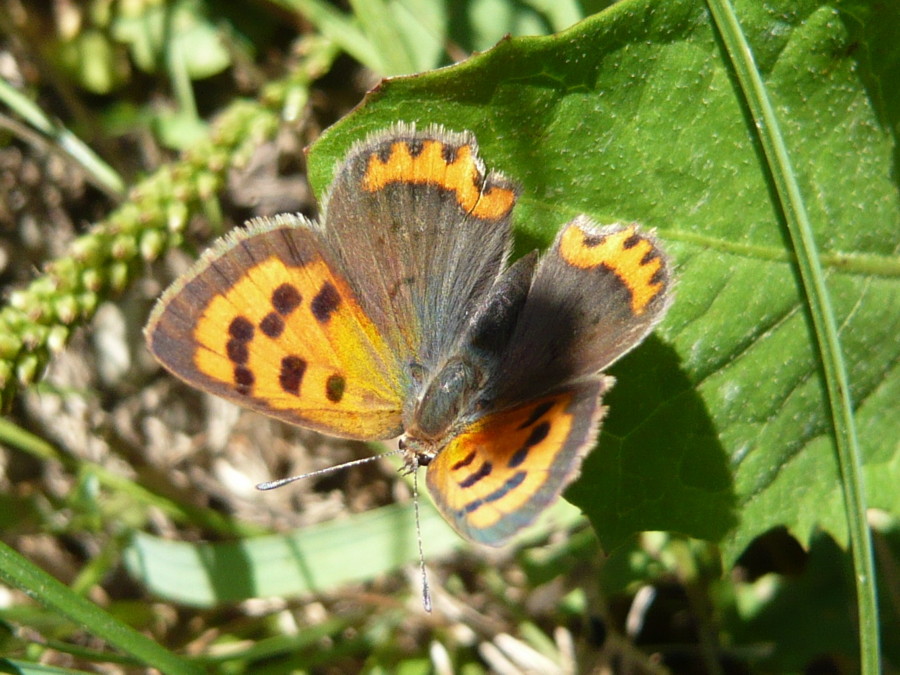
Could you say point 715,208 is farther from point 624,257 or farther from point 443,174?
point 443,174

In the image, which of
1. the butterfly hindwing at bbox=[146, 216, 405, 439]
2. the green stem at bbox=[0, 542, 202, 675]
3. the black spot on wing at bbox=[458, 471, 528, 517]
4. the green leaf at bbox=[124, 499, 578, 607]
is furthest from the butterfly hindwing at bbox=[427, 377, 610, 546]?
the green leaf at bbox=[124, 499, 578, 607]

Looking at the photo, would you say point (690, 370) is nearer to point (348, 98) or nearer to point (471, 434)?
point (471, 434)

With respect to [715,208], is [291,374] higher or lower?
lower

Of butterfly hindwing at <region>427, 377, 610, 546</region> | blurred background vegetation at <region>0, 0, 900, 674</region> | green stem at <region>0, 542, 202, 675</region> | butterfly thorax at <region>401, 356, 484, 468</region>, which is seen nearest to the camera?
butterfly hindwing at <region>427, 377, 610, 546</region>

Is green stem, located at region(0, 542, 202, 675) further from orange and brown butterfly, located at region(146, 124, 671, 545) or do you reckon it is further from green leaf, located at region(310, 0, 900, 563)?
green leaf, located at region(310, 0, 900, 563)

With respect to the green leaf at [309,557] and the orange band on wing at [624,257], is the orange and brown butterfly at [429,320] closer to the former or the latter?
the orange band on wing at [624,257]

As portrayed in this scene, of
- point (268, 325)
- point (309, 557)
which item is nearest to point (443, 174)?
point (268, 325)
